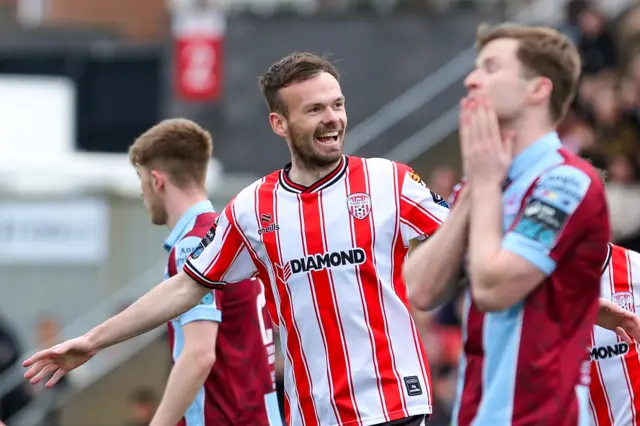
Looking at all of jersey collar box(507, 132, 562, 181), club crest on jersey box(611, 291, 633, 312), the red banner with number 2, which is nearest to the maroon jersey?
club crest on jersey box(611, 291, 633, 312)

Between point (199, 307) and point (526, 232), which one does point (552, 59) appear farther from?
point (199, 307)

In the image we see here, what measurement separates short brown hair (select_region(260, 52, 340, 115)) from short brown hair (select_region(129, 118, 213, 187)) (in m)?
0.82

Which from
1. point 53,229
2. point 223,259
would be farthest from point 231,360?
point 53,229

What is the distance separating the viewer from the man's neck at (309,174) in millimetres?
5281

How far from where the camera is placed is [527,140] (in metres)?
4.03

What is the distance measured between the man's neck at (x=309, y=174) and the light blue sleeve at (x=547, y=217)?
143 cm

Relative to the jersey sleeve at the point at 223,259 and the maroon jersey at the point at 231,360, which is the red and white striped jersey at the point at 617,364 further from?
the jersey sleeve at the point at 223,259

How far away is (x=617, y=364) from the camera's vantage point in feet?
19.2

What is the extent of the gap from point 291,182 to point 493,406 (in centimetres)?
160

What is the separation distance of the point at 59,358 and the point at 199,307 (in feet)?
2.27

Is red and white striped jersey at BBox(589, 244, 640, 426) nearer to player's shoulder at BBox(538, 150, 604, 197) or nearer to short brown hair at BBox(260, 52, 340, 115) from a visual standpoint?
short brown hair at BBox(260, 52, 340, 115)

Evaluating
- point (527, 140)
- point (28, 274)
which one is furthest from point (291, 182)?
point (28, 274)

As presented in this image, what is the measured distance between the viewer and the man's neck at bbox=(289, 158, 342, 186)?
17.3ft

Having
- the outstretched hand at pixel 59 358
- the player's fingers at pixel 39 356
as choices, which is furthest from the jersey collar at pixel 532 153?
the player's fingers at pixel 39 356
